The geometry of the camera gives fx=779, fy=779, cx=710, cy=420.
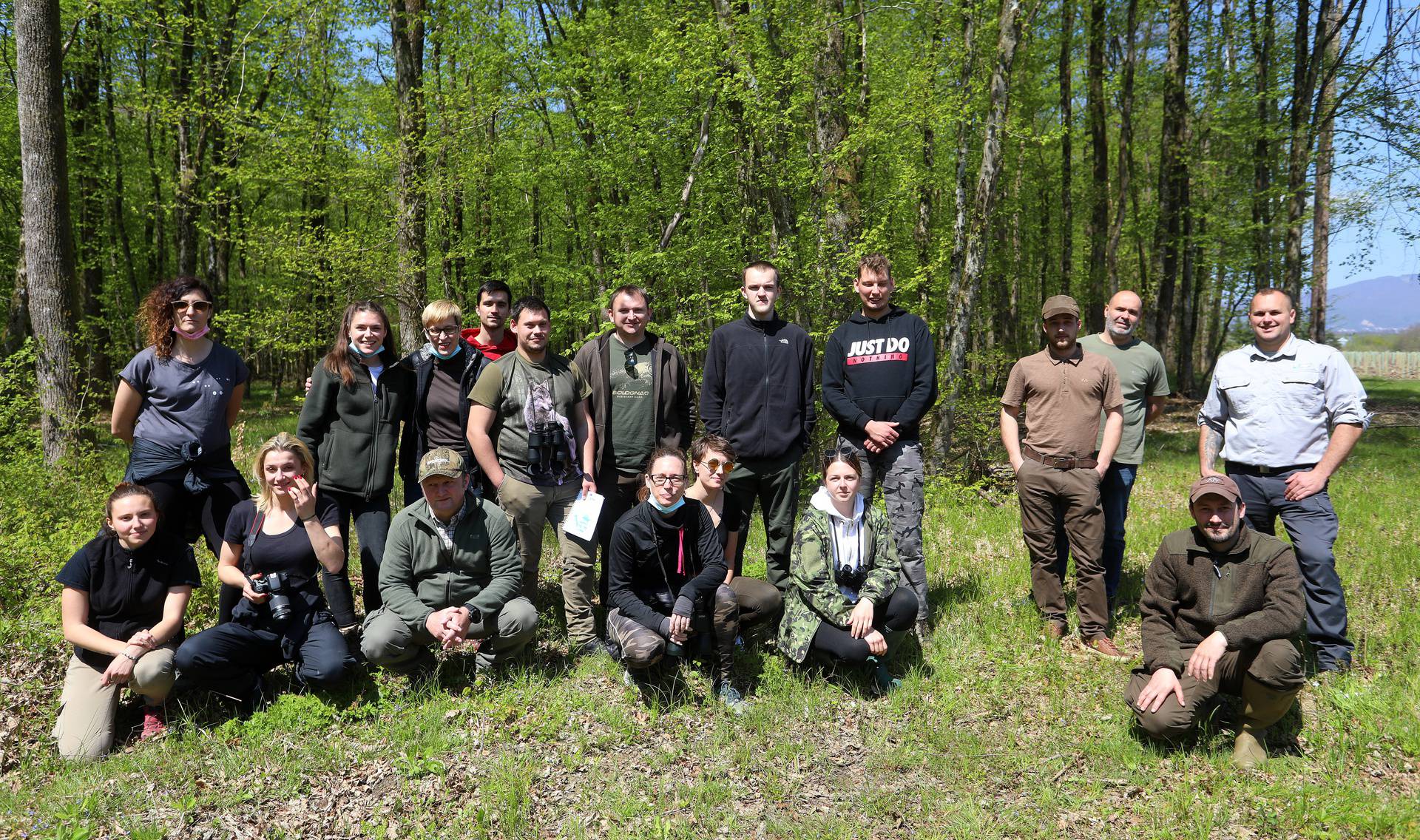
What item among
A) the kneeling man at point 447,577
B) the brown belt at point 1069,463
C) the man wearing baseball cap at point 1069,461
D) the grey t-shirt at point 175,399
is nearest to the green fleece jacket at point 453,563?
the kneeling man at point 447,577

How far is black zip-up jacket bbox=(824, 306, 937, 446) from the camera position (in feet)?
16.4

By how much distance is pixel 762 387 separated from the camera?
200 inches

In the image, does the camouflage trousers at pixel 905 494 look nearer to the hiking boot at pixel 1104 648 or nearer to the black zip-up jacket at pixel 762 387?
the black zip-up jacket at pixel 762 387

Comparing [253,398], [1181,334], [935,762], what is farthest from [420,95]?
[1181,334]

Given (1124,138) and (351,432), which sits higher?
(1124,138)

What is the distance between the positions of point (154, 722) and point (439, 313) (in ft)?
9.08

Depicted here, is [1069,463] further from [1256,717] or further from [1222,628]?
[1256,717]

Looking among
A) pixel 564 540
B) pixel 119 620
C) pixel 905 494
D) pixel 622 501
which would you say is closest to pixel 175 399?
pixel 119 620

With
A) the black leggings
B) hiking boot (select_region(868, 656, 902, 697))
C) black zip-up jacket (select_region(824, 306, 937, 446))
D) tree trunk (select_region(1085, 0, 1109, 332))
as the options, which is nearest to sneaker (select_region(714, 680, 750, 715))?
the black leggings

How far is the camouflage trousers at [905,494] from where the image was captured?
5.03 meters

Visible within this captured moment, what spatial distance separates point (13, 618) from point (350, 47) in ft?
53.6

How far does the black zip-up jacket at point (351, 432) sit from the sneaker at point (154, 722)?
1.45m

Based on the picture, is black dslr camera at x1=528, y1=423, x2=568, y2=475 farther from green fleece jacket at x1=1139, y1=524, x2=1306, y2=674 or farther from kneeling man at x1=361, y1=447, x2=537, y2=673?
green fleece jacket at x1=1139, y1=524, x2=1306, y2=674

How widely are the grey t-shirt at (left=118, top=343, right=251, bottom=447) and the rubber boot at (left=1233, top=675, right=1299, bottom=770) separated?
5.88 meters
